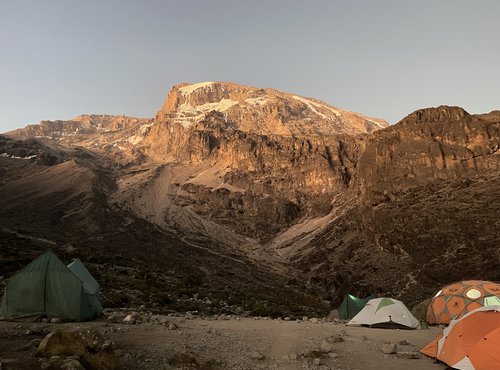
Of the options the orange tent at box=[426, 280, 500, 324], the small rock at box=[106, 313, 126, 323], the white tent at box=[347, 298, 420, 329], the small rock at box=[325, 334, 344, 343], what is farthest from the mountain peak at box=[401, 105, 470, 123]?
the small rock at box=[106, 313, 126, 323]

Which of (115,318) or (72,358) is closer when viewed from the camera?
(72,358)

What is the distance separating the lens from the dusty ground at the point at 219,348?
11.7 meters

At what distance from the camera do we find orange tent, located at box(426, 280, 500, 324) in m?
25.7

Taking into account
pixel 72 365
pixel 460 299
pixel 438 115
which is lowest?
pixel 460 299

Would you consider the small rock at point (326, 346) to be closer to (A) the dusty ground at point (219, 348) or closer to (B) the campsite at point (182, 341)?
(B) the campsite at point (182, 341)

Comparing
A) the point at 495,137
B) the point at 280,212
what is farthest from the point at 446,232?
the point at 280,212

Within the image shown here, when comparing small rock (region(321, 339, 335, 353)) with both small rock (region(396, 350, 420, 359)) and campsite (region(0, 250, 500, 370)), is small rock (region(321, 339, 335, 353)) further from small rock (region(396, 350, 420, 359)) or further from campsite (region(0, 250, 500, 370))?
small rock (region(396, 350, 420, 359))

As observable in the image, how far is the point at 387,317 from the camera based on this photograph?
22.9 metres

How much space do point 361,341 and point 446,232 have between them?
2376 inches

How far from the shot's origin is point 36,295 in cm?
1748

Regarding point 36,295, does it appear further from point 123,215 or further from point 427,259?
point 123,215

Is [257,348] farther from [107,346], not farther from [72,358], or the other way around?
[72,358]

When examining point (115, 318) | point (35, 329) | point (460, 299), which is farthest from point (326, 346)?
point (460, 299)

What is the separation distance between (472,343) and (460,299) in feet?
52.7
